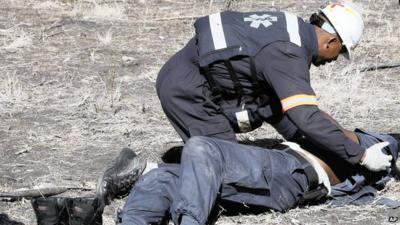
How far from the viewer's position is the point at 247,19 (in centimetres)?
532

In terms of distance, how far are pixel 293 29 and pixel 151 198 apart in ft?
4.48

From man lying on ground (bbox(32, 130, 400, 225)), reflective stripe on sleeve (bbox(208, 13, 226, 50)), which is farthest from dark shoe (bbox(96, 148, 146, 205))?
reflective stripe on sleeve (bbox(208, 13, 226, 50))

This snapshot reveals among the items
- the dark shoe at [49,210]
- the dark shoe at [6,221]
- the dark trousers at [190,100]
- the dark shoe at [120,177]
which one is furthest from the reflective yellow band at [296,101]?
the dark shoe at [6,221]

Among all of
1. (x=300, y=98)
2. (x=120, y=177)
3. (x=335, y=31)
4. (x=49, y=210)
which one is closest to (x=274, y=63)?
(x=300, y=98)

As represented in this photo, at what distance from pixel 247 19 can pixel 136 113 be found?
2162mm

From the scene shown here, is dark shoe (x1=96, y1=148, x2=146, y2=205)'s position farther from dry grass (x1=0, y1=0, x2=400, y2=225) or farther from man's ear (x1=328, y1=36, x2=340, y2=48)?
man's ear (x1=328, y1=36, x2=340, y2=48)

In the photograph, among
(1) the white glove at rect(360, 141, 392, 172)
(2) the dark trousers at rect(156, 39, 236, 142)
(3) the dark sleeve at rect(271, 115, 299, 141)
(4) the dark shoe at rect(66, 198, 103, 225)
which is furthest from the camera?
(3) the dark sleeve at rect(271, 115, 299, 141)

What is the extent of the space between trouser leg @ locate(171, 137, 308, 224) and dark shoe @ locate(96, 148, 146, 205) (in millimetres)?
675

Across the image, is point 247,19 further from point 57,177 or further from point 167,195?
point 57,177

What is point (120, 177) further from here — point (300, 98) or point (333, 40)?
point (333, 40)

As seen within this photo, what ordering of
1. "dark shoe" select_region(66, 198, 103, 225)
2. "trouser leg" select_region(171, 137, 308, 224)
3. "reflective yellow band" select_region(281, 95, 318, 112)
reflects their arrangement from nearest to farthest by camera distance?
"trouser leg" select_region(171, 137, 308, 224) → "dark shoe" select_region(66, 198, 103, 225) → "reflective yellow band" select_region(281, 95, 318, 112)

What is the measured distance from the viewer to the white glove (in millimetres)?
5082

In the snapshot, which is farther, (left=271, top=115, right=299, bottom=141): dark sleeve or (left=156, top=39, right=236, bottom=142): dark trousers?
(left=271, top=115, right=299, bottom=141): dark sleeve

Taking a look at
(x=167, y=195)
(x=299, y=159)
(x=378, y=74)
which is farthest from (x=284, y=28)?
(x=378, y=74)
